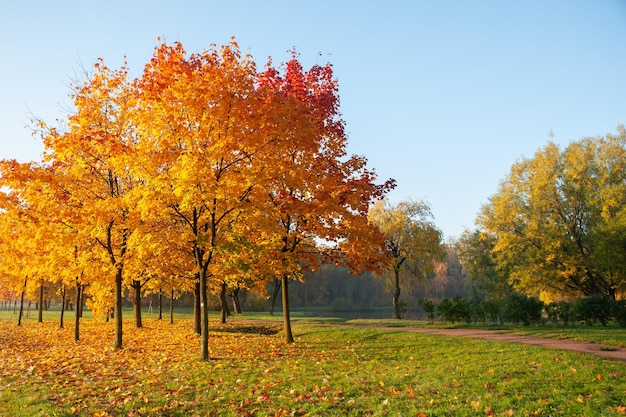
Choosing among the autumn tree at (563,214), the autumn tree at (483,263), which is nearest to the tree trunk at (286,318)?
the autumn tree at (563,214)

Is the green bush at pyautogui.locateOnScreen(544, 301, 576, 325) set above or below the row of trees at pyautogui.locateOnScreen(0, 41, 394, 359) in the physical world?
below

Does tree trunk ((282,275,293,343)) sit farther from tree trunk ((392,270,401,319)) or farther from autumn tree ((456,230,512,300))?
autumn tree ((456,230,512,300))

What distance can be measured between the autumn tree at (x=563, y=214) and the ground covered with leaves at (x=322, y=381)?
62.2 ft

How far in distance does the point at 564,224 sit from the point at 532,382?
27.5 metres

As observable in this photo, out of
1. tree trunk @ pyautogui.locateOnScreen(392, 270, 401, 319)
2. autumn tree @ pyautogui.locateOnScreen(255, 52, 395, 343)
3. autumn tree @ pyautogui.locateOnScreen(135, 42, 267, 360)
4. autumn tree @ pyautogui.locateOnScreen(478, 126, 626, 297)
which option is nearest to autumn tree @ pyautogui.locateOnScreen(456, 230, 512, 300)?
autumn tree @ pyautogui.locateOnScreen(478, 126, 626, 297)

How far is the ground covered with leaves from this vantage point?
8.07 m

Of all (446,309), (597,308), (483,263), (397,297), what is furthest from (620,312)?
(483,263)

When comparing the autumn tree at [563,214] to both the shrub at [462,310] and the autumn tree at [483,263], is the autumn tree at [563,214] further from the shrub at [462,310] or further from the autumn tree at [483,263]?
the shrub at [462,310]

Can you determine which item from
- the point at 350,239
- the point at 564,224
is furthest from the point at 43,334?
the point at 564,224

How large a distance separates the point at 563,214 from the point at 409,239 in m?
11.6

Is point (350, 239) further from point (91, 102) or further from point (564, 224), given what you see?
point (564, 224)

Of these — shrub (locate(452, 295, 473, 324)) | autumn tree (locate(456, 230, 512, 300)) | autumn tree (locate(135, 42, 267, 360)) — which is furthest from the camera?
autumn tree (locate(456, 230, 512, 300))

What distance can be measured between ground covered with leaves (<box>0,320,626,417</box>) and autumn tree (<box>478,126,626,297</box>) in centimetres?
1897

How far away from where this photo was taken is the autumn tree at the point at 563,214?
100.0 ft
